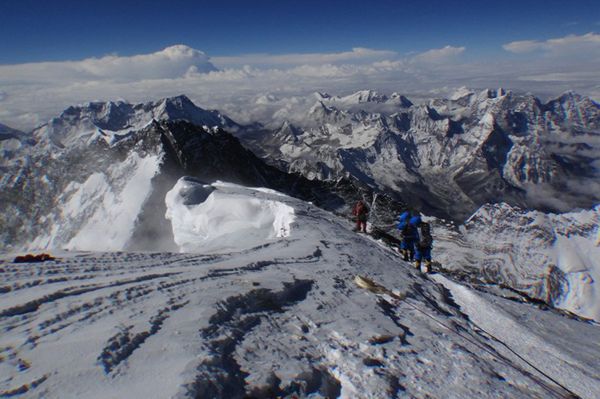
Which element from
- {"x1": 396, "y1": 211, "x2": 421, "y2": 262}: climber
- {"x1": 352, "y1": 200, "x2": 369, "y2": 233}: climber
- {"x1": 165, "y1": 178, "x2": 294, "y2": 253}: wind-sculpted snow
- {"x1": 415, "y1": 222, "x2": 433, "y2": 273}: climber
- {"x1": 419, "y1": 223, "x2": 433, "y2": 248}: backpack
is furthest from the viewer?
{"x1": 352, "y1": 200, "x2": 369, "y2": 233}: climber

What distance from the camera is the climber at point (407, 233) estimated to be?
21241mm

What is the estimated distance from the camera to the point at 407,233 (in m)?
22.1

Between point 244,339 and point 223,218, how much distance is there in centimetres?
2750

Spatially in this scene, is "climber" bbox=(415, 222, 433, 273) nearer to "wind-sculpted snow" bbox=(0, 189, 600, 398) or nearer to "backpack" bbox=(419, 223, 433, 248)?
"backpack" bbox=(419, 223, 433, 248)

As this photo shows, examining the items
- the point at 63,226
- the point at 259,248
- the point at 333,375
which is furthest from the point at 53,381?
the point at 63,226

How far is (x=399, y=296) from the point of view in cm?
1458

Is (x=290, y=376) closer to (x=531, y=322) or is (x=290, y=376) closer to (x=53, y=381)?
(x=53, y=381)

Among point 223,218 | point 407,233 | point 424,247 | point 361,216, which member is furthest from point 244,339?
point 223,218

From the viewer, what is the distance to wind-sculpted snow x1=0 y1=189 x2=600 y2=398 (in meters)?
6.60

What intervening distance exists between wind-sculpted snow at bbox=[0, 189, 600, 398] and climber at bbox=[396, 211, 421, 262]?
6.26 m

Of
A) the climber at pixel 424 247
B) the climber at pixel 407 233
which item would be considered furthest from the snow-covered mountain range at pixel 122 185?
the climber at pixel 424 247

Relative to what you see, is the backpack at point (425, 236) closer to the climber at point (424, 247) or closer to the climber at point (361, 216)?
the climber at point (424, 247)

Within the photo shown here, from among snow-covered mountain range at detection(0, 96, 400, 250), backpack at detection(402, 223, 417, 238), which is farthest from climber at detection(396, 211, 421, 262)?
snow-covered mountain range at detection(0, 96, 400, 250)

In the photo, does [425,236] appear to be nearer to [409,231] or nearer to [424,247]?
[424,247]
